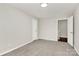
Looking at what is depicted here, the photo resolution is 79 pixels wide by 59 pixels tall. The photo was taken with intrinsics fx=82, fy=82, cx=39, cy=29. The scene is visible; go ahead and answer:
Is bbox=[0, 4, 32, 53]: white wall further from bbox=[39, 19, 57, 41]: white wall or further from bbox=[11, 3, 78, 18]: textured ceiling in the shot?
bbox=[39, 19, 57, 41]: white wall

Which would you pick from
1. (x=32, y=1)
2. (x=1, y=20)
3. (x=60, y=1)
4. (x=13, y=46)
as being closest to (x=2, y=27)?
(x=1, y=20)

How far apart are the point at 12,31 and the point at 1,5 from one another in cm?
123

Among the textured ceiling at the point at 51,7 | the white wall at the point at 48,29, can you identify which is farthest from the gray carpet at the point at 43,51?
the white wall at the point at 48,29

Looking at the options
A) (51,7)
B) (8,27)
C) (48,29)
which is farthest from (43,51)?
(48,29)

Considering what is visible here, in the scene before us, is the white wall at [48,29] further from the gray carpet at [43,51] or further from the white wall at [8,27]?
the white wall at [8,27]

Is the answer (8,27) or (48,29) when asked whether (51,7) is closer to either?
(8,27)

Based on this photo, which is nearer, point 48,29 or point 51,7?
point 51,7

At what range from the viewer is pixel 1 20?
3.12 m

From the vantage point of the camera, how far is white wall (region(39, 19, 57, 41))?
6977mm

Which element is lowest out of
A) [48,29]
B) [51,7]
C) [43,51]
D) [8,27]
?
[43,51]

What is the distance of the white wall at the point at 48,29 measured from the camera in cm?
698

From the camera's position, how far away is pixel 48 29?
288 inches

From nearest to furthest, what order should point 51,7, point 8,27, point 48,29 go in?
1. point 8,27
2. point 51,7
3. point 48,29

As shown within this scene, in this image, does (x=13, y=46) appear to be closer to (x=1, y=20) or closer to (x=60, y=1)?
(x=1, y=20)
